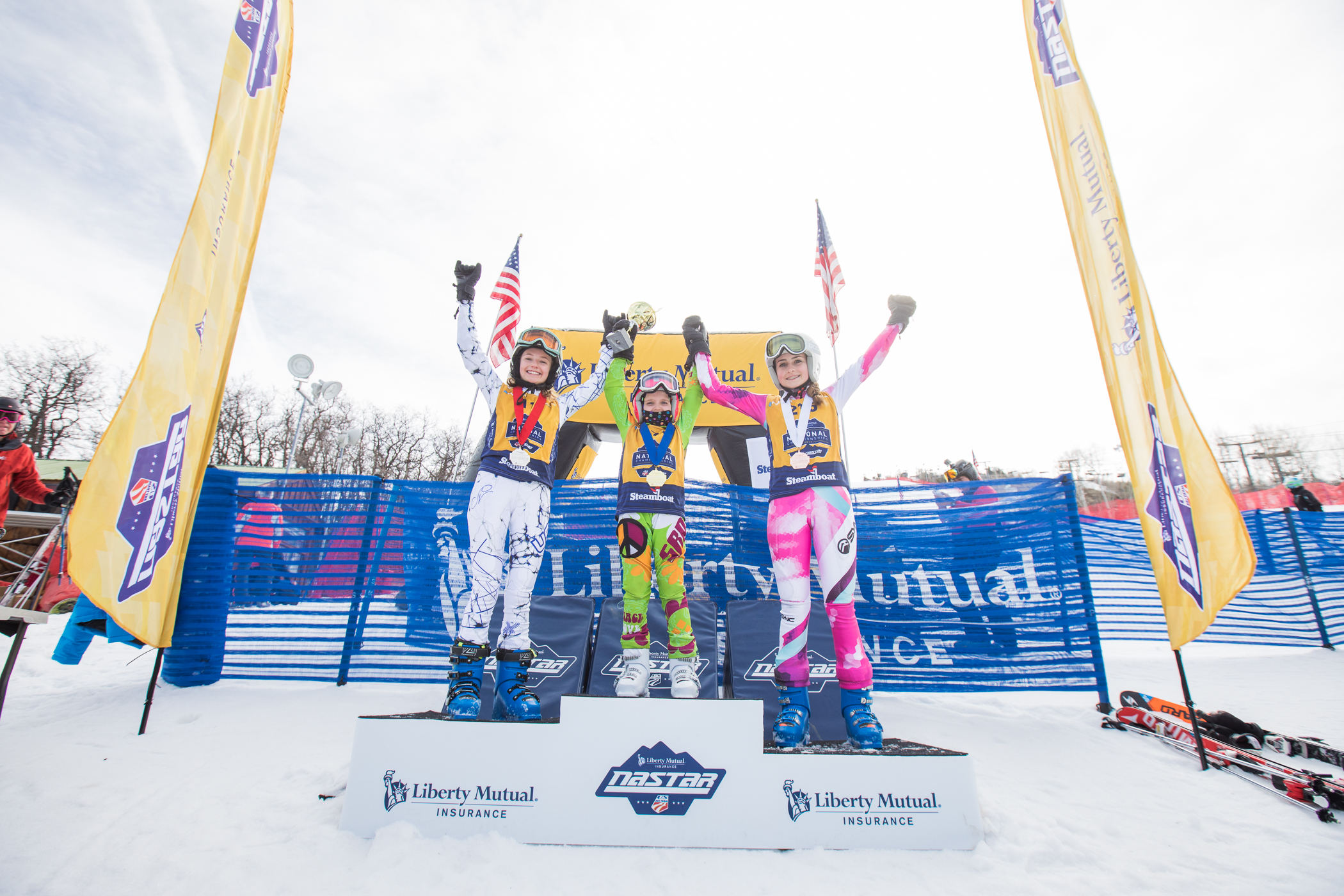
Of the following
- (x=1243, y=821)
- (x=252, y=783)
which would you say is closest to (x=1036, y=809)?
(x=1243, y=821)

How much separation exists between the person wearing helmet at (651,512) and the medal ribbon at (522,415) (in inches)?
17.4

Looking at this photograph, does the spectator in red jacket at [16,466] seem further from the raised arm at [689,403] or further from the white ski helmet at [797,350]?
the white ski helmet at [797,350]

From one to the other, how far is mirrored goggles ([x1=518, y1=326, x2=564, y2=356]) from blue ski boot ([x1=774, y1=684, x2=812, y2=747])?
2443 mm

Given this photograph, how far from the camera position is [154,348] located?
280 cm

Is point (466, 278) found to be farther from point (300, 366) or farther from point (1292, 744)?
point (300, 366)

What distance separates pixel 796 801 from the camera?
2164 millimetres

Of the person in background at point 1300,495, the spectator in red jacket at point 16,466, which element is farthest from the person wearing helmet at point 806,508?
the person in background at point 1300,495

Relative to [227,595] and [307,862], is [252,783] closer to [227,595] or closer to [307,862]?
[307,862]

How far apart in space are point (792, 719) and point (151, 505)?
12.0 ft

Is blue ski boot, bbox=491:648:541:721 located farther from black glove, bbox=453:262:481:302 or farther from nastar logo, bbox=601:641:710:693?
black glove, bbox=453:262:481:302

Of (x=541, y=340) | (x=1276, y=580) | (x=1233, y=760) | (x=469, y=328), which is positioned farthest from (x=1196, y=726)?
(x=1276, y=580)

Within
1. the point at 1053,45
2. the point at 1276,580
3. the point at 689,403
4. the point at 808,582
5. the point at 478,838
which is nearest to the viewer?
the point at 478,838

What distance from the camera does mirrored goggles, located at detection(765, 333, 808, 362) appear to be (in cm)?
325

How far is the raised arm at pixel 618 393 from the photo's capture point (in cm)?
341
